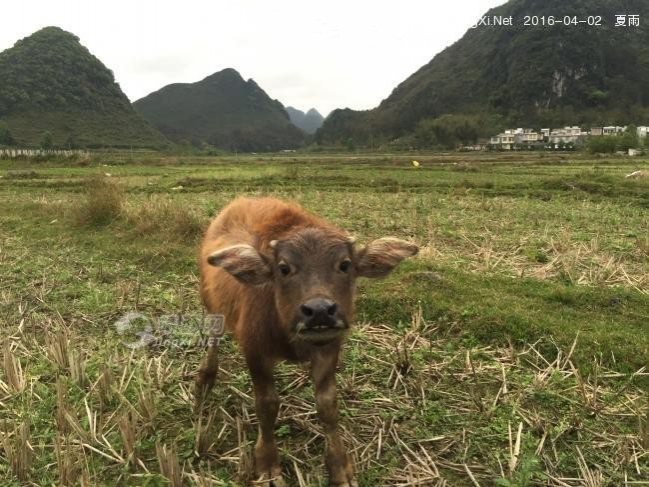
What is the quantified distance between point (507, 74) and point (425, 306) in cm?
11736

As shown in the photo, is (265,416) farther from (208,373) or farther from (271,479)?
(208,373)

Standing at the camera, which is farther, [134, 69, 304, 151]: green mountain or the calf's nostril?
[134, 69, 304, 151]: green mountain

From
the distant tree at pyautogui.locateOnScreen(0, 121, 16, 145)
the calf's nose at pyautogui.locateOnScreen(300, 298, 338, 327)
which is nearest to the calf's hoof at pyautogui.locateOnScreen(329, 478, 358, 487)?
the calf's nose at pyautogui.locateOnScreen(300, 298, 338, 327)

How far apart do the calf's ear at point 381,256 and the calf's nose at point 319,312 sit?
624 millimetres

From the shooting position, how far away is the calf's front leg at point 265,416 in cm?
303

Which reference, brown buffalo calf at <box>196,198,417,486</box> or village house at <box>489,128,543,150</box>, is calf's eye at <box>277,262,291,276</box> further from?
village house at <box>489,128,543,150</box>

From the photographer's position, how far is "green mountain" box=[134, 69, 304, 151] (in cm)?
14025

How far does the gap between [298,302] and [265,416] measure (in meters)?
0.88

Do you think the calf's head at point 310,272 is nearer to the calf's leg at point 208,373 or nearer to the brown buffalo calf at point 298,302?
the brown buffalo calf at point 298,302

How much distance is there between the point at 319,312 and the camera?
2463mm

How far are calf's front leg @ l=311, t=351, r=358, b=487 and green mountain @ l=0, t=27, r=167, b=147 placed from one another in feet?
268

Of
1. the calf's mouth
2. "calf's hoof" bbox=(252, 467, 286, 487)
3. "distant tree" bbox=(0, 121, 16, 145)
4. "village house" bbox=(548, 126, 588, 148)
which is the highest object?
"distant tree" bbox=(0, 121, 16, 145)

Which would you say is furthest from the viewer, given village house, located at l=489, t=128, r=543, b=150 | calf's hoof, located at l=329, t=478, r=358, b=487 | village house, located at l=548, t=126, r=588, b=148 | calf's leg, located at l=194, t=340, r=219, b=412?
village house, located at l=548, t=126, r=588, b=148

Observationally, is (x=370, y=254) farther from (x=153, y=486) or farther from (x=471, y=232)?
(x=471, y=232)
